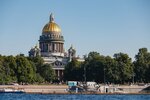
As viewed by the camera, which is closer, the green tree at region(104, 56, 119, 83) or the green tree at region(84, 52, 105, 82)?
the green tree at region(104, 56, 119, 83)

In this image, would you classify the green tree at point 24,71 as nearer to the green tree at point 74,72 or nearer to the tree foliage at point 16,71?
the tree foliage at point 16,71

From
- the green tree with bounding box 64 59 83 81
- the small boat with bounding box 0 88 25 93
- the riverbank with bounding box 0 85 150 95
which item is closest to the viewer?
the small boat with bounding box 0 88 25 93

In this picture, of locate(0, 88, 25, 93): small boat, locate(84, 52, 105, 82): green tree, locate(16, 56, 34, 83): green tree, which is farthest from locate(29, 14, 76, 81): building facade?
locate(0, 88, 25, 93): small boat

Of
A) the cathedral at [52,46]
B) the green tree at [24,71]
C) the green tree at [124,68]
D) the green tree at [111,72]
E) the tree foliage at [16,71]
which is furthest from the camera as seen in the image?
the cathedral at [52,46]

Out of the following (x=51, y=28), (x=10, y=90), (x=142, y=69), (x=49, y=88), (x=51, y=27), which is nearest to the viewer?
(x=10, y=90)

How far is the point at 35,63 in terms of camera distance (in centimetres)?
15200

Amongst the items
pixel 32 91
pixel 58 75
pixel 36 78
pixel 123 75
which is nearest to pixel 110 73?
pixel 123 75

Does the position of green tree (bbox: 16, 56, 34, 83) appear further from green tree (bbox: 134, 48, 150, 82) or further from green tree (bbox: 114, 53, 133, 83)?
green tree (bbox: 134, 48, 150, 82)

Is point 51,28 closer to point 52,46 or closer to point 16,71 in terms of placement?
point 52,46

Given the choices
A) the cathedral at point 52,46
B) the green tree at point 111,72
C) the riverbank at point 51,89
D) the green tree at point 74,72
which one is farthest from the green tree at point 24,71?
the cathedral at point 52,46

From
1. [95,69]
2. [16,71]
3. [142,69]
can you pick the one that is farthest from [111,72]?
[16,71]

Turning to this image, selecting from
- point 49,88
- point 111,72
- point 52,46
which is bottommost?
point 49,88

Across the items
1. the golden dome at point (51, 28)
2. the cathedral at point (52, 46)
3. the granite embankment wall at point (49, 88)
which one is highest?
the golden dome at point (51, 28)

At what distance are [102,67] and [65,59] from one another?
4556cm
